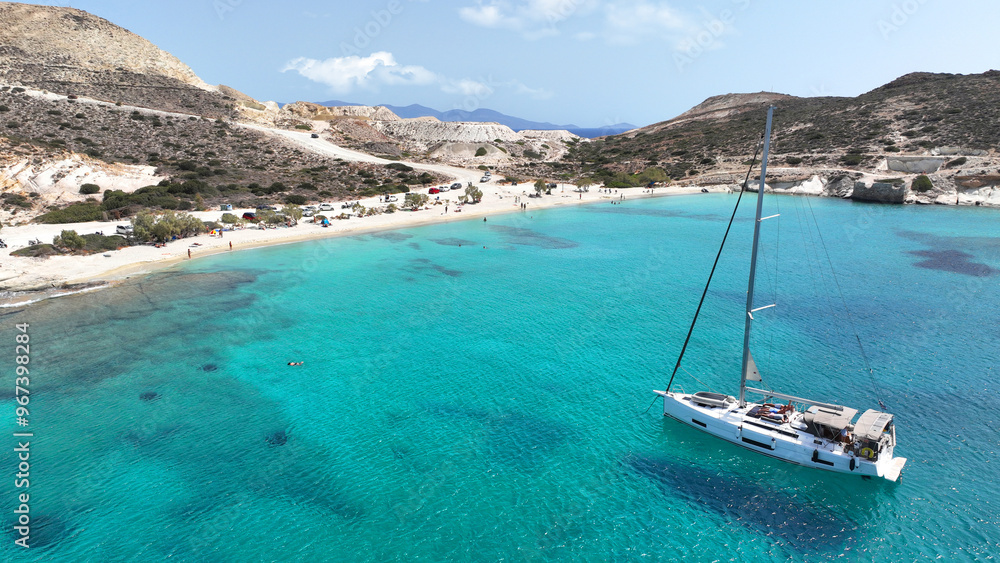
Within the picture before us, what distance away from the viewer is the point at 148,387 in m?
28.8

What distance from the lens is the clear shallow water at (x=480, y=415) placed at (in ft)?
62.1

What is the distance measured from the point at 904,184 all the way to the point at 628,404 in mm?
93849

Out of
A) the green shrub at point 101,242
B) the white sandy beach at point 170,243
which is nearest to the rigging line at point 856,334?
the white sandy beach at point 170,243

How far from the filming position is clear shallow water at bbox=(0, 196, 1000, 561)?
18.9 meters

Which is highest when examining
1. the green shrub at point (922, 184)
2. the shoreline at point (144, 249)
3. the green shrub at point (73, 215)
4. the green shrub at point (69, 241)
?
the green shrub at point (73, 215)

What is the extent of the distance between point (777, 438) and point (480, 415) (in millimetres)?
14089

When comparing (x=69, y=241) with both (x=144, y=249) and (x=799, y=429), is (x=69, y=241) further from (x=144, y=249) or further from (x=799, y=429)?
(x=799, y=429)

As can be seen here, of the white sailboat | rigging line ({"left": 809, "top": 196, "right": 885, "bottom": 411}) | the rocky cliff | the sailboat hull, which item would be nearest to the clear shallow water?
rigging line ({"left": 809, "top": 196, "right": 885, "bottom": 411})

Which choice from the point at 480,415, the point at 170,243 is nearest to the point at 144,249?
the point at 170,243

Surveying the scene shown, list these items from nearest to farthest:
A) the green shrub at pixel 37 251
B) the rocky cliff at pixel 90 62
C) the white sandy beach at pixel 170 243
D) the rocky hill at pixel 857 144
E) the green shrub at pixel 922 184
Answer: the white sandy beach at pixel 170 243 < the green shrub at pixel 37 251 < the green shrub at pixel 922 184 < the rocky hill at pixel 857 144 < the rocky cliff at pixel 90 62

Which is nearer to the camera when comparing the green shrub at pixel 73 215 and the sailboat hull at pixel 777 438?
the sailboat hull at pixel 777 438

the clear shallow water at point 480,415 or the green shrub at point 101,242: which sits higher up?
the green shrub at point 101,242

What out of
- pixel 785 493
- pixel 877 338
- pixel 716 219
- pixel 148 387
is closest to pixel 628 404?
pixel 785 493

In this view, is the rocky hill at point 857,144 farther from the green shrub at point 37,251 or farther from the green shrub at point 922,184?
the green shrub at point 37,251
